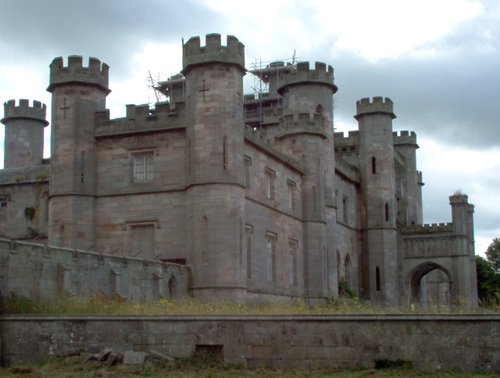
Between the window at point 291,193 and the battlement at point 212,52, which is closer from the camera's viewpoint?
the battlement at point 212,52

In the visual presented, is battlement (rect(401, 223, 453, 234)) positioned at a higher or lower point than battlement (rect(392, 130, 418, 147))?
lower

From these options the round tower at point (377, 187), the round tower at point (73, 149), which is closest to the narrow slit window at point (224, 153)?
the round tower at point (73, 149)

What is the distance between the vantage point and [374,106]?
173 ft

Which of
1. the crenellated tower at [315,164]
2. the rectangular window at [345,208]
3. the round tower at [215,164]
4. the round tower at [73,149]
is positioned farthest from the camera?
the rectangular window at [345,208]

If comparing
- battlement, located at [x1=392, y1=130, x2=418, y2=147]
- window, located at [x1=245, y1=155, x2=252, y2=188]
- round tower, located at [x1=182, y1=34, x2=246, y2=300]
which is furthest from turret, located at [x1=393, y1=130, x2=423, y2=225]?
round tower, located at [x1=182, y1=34, x2=246, y2=300]

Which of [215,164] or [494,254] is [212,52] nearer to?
[215,164]

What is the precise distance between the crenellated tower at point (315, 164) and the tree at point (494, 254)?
1389 inches

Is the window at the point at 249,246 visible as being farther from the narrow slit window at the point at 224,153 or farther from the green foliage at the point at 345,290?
the green foliage at the point at 345,290

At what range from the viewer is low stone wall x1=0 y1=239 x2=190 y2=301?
72.2 ft

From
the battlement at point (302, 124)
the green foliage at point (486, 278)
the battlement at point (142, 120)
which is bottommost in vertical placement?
the green foliage at point (486, 278)

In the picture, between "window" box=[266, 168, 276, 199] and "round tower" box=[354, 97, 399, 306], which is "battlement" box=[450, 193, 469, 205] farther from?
"window" box=[266, 168, 276, 199]

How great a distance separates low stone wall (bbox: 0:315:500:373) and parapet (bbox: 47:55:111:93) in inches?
685

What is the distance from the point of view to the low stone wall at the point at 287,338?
51.5 feet

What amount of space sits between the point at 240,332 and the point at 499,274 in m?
60.3
